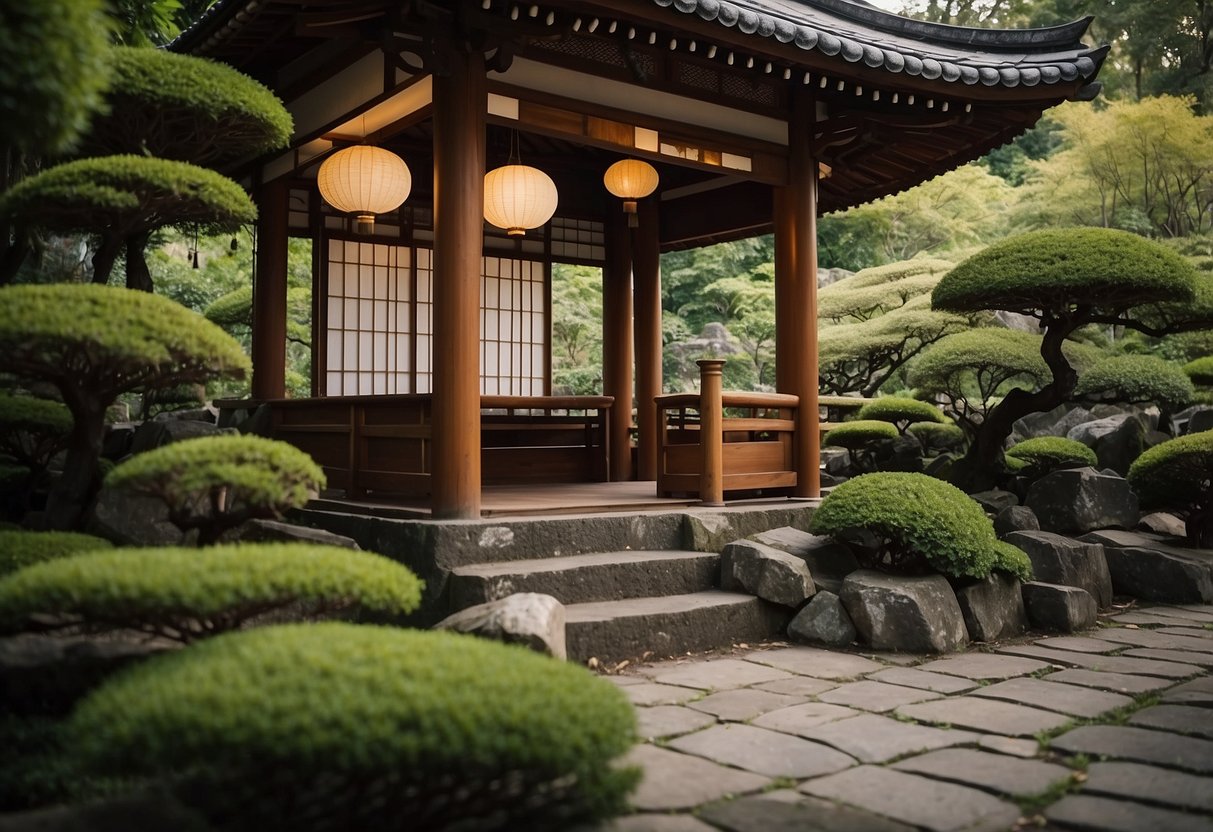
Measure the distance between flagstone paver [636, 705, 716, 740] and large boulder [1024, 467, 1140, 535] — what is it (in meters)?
6.52

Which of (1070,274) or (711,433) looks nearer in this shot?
(711,433)

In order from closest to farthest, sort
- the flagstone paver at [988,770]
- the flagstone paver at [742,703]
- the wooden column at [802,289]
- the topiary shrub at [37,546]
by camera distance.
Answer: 1. the flagstone paver at [988,770]
2. the topiary shrub at [37,546]
3. the flagstone paver at [742,703]
4. the wooden column at [802,289]

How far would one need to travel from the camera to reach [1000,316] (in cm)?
1939

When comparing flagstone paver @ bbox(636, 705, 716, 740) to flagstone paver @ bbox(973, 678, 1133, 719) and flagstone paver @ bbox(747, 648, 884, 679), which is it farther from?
flagstone paver @ bbox(973, 678, 1133, 719)

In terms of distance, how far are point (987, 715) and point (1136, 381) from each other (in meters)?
7.85

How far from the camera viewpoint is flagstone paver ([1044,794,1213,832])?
3.33m

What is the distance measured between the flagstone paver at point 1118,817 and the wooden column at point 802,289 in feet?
17.0

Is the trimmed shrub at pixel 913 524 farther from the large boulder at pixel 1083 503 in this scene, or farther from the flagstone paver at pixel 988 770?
the large boulder at pixel 1083 503

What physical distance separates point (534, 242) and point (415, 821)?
349 inches

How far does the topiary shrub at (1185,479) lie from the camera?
9.00m

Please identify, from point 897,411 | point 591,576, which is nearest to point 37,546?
point 591,576

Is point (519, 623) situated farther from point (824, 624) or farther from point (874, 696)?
point (824, 624)

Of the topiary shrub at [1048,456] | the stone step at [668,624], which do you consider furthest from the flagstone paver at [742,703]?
the topiary shrub at [1048,456]

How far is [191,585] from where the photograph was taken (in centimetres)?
322
